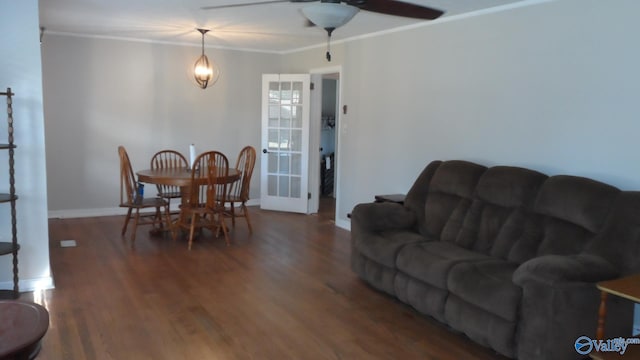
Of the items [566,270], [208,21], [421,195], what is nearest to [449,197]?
[421,195]

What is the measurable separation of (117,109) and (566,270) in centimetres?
565

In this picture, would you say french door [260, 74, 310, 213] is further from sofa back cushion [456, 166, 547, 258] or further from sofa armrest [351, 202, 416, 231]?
sofa back cushion [456, 166, 547, 258]

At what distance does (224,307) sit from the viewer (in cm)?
359

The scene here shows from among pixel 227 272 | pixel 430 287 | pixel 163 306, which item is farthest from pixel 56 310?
pixel 430 287

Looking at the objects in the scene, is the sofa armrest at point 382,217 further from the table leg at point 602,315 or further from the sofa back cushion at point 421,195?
the table leg at point 602,315

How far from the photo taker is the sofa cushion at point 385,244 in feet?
12.2

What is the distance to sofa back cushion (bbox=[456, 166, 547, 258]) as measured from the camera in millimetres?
3510

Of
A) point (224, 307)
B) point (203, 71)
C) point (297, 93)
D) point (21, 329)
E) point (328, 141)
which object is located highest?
point (203, 71)

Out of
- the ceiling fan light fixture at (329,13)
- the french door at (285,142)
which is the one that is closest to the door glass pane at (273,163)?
the french door at (285,142)

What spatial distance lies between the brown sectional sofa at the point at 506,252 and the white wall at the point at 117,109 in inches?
146

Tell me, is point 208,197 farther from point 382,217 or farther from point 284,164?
point 284,164

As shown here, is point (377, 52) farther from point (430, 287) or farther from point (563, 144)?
point (430, 287)

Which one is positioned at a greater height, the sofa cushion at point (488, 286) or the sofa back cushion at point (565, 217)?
the sofa back cushion at point (565, 217)

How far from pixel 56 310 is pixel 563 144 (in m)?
3.69
